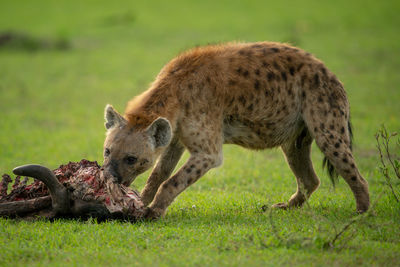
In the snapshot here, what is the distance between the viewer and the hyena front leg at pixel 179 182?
491cm

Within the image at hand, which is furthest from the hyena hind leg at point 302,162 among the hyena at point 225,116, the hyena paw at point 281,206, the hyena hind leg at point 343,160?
the hyena hind leg at point 343,160

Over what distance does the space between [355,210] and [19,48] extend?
14.8m

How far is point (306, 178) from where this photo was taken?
19.0 feet

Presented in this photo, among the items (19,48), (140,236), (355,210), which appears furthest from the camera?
(19,48)

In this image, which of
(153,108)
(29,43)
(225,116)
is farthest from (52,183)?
(29,43)

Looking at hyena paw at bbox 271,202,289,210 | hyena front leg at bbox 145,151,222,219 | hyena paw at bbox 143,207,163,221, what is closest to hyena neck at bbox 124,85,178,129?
hyena front leg at bbox 145,151,222,219

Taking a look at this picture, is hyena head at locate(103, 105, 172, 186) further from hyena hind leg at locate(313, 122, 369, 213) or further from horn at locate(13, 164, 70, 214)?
hyena hind leg at locate(313, 122, 369, 213)

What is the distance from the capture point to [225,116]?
533cm

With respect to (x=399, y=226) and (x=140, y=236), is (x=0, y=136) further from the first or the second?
(x=399, y=226)

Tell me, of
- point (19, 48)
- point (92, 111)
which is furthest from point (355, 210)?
point (19, 48)

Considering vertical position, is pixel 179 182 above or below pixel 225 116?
below

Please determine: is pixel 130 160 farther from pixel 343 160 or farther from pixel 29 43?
pixel 29 43

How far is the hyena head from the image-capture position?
4.82m

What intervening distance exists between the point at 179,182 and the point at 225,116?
80cm
